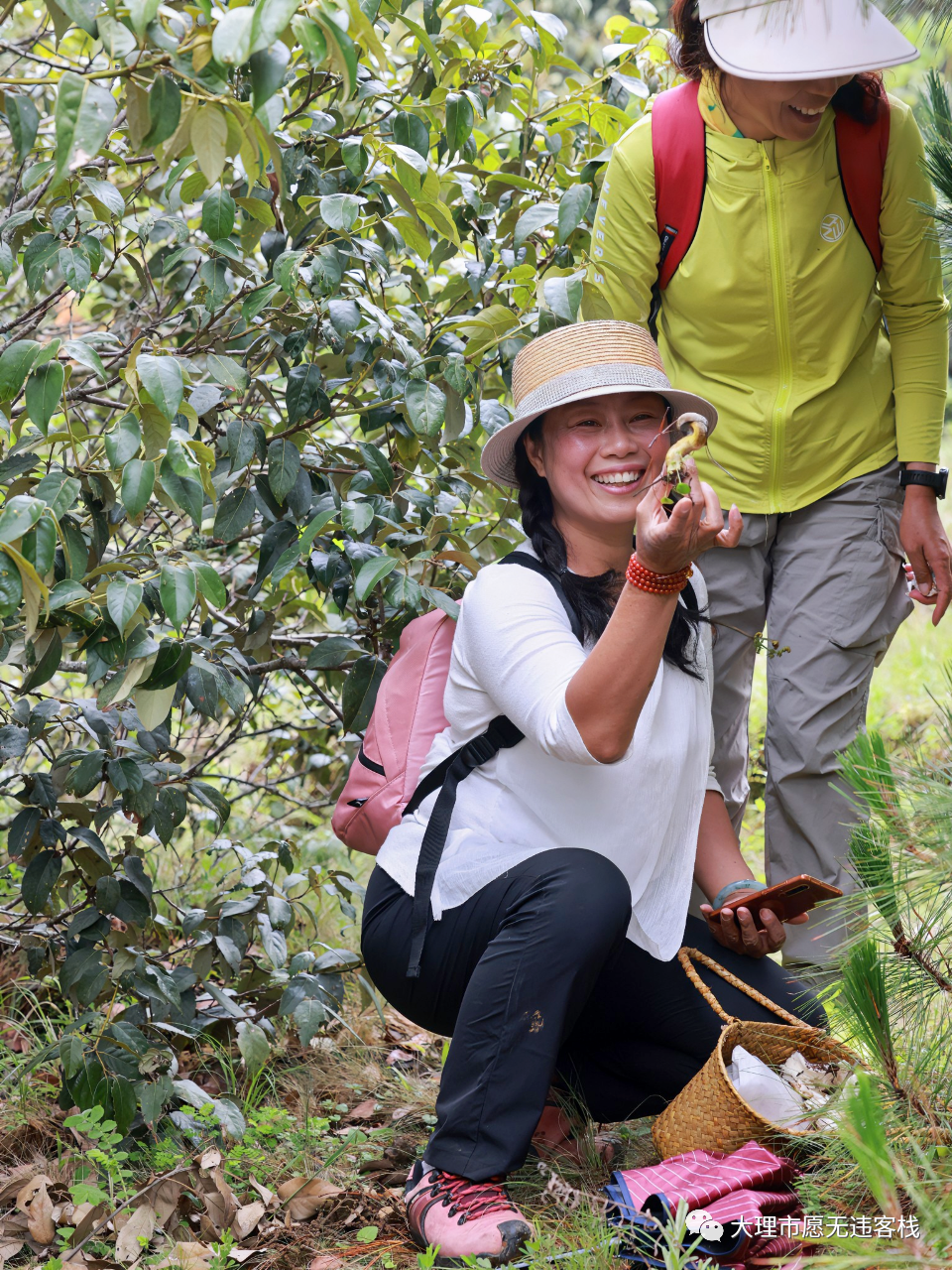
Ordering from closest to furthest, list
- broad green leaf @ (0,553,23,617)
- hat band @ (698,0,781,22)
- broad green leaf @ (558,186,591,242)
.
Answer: broad green leaf @ (0,553,23,617) < hat band @ (698,0,781,22) < broad green leaf @ (558,186,591,242)

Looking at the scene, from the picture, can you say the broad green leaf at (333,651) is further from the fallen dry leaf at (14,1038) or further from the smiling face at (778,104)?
the smiling face at (778,104)

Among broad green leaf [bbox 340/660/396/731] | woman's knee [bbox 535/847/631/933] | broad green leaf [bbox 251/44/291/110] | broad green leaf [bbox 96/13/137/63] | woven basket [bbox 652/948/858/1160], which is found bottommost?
woven basket [bbox 652/948/858/1160]

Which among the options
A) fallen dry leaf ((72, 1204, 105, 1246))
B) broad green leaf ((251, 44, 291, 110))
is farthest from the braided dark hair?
fallen dry leaf ((72, 1204, 105, 1246))

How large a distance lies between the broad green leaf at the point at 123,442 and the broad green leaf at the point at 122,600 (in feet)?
0.53

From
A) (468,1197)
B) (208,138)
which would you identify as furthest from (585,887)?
(208,138)

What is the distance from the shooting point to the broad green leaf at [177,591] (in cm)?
162

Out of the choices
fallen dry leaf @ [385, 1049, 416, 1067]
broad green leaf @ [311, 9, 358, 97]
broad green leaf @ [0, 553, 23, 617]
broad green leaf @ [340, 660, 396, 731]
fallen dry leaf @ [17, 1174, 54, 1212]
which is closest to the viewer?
broad green leaf @ [311, 9, 358, 97]

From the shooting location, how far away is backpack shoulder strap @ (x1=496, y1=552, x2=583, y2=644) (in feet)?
6.42

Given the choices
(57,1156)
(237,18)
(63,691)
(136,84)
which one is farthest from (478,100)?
(57,1156)

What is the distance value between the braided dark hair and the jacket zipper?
0.30 meters

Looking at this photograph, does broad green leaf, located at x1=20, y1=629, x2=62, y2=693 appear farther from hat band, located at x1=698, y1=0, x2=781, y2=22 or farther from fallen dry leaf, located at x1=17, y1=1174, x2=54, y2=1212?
hat band, located at x1=698, y1=0, x2=781, y2=22

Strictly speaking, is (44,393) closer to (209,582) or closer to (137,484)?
(137,484)

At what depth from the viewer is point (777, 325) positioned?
224 cm

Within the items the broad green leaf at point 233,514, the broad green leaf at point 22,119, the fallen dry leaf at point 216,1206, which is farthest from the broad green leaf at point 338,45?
the fallen dry leaf at point 216,1206
